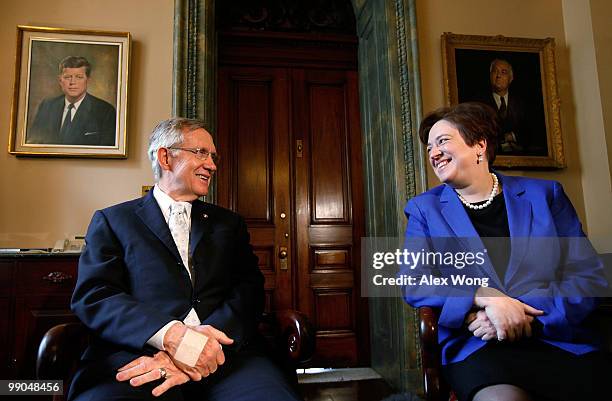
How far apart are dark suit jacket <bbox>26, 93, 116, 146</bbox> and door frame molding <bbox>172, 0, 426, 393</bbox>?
47 centimetres

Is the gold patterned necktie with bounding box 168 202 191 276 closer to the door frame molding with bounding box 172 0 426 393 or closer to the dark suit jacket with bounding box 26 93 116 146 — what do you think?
the door frame molding with bounding box 172 0 426 393

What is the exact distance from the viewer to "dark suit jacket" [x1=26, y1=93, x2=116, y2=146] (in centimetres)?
272

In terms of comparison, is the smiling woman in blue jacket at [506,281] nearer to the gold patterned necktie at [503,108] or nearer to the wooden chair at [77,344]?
the wooden chair at [77,344]

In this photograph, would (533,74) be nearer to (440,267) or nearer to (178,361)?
(440,267)

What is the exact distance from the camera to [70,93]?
2775 mm

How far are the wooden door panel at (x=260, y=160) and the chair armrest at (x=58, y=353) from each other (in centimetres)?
227

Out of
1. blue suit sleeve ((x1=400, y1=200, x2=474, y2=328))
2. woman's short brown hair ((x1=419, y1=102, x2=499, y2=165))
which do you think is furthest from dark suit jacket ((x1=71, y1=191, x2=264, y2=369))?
woman's short brown hair ((x1=419, y1=102, x2=499, y2=165))

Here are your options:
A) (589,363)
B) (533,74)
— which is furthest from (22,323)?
(533,74)

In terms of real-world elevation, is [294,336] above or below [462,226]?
below

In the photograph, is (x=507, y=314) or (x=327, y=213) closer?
(x=507, y=314)

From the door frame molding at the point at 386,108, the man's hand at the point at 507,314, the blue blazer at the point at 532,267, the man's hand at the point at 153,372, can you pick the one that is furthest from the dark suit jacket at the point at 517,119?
the man's hand at the point at 153,372

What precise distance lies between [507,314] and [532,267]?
25cm

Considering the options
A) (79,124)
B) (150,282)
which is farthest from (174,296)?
(79,124)

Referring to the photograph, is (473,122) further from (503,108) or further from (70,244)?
(70,244)
